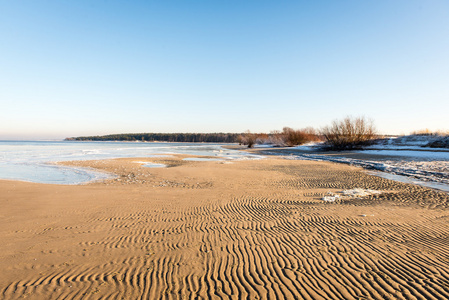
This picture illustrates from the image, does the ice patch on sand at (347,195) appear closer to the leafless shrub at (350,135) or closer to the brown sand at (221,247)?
the brown sand at (221,247)

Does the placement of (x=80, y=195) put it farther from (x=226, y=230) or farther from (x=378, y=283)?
(x=378, y=283)

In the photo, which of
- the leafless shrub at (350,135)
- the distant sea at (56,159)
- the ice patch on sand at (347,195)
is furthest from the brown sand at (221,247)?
the leafless shrub at (350,135)

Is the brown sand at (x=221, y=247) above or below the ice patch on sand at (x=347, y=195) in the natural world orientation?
above

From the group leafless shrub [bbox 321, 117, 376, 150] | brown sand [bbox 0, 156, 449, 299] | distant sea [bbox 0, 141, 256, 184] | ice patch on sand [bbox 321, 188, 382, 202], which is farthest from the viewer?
leafless shrub [bbox 321, 117, 376, 150]

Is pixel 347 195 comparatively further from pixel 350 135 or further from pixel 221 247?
pixel 350 135

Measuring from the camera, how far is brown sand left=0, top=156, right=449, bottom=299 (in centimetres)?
409

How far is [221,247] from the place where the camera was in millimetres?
5703

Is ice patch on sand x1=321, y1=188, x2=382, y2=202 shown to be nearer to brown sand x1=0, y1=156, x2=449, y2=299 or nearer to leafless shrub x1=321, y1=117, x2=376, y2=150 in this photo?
brown sand x1=0, y1=156, x2=449, y2=299

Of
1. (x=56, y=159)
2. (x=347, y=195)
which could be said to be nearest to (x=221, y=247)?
(x=347, y=195)

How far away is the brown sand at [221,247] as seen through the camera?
409cm

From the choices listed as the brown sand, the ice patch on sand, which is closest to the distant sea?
the brown sand

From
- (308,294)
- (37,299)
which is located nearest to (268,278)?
(308,294)

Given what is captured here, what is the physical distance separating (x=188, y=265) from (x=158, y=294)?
100 centimetres

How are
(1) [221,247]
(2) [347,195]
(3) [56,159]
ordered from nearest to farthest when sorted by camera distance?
(1) [221,247] → (2) [347,195] → (3) [56,159]
